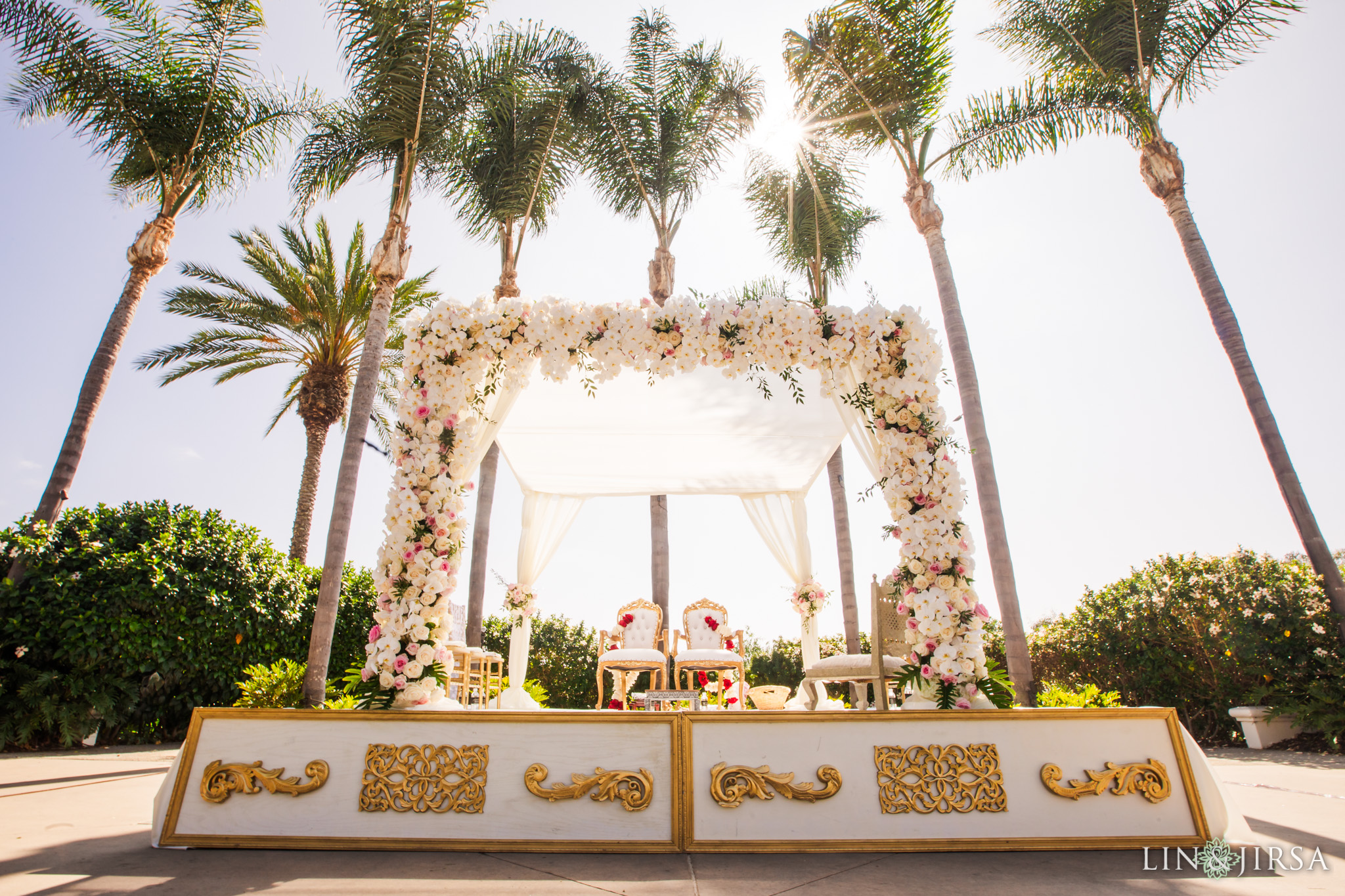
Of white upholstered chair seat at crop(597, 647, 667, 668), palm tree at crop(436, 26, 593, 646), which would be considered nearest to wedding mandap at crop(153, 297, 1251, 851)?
white upholstered chair seat at crop(597, 647, 667, 668)

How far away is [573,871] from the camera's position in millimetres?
2637

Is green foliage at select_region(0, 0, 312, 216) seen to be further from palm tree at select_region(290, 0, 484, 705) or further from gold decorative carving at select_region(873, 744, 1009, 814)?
gold decorative carving at select_region(873, 744, 1009, 814)

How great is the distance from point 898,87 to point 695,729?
24.5ft

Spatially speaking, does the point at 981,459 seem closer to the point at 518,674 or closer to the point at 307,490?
the point at 518,674

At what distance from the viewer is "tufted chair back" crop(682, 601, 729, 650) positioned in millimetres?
8102

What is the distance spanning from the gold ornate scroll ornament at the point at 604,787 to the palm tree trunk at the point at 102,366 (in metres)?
6.58

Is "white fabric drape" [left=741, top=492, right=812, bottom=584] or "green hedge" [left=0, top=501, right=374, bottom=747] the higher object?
"white fabric drape" [left=741, top=492, right=812, bottom=584]

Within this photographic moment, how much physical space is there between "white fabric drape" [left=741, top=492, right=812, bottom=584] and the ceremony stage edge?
454cm

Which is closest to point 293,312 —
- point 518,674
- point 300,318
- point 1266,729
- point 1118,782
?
point 300,318

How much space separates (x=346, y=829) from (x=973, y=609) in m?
3.39

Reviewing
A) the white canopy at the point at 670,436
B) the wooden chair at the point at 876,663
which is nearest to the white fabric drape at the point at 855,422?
the white canopy at the point at 670,436

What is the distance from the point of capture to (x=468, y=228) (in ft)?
31.4

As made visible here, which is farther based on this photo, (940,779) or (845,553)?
(845,553)

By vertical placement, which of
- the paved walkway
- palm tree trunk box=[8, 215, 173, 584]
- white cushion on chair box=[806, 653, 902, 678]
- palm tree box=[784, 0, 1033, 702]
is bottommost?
the paved walkway
